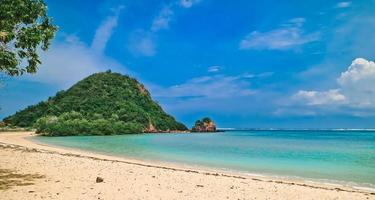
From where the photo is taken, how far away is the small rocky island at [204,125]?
135250 mm

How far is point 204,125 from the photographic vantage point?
13612 cm

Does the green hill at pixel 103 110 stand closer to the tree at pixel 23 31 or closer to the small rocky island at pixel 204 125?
the small rocky island at pixel 204 125

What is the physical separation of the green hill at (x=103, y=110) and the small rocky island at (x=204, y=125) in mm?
4904

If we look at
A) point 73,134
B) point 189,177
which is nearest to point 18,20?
point 189,177

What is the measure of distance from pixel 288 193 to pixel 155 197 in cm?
430

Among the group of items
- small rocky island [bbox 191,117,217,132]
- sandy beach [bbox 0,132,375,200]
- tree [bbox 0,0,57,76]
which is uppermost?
small rocky island [bbox 191,117,217,132]

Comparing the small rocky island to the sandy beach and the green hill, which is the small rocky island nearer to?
the green hill

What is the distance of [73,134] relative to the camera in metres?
76.6

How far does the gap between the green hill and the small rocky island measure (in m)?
4.90

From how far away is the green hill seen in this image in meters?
84.2

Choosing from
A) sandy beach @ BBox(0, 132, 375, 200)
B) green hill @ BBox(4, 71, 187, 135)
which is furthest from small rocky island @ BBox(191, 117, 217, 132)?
sandy beach @ BBox(0, 132, 375, 200)

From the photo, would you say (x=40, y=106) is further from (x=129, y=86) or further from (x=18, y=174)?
(x=18, y=174)

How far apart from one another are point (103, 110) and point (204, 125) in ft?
149

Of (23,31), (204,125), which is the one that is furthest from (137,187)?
(204,125)
